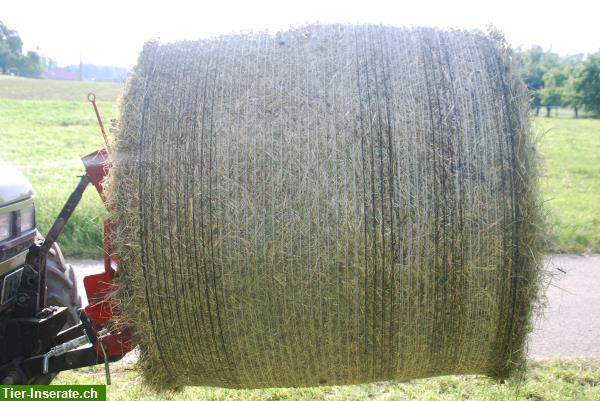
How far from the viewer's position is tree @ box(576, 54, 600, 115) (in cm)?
6316

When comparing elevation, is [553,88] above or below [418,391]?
above

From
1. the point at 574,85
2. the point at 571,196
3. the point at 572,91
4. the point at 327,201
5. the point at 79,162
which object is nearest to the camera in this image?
the point at 327,201

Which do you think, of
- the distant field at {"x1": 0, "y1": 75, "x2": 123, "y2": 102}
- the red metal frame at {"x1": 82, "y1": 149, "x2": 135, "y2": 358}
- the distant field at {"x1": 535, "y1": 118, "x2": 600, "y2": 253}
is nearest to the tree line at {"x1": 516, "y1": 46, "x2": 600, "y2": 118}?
the distant field at {"x1": 0, "y1": 75, "x2": 123, "y2": 102}

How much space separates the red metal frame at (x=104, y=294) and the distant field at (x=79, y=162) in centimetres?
21

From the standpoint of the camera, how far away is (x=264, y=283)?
→ 2604 millimetres

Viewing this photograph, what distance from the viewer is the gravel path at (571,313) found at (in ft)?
15.4

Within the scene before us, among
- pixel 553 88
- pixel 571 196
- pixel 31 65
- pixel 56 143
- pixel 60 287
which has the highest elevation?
pixel 31 65

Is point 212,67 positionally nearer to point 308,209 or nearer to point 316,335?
point 308,209

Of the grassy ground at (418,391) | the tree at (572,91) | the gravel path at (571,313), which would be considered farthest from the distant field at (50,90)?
the tree at (572,91)

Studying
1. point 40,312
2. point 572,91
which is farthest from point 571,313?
point 572,91

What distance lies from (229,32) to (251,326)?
143 centimetres

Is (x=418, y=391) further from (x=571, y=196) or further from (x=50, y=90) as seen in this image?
(x=50, y=90)

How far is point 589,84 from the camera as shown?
64875mm

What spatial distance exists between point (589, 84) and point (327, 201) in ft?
233
